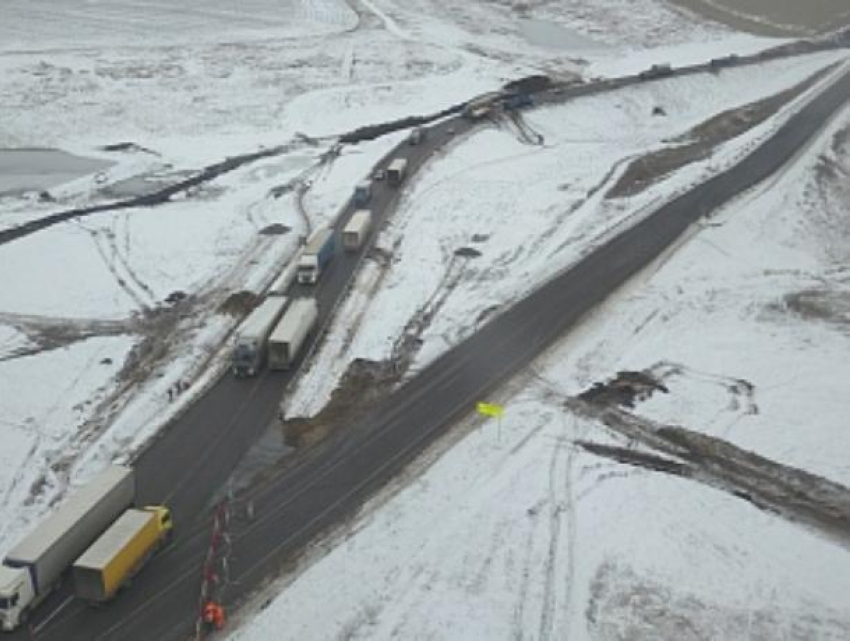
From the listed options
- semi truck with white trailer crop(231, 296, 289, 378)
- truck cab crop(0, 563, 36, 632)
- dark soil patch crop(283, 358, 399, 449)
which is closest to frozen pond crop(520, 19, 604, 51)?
semi truck with white trailer crop(231, 296, 289, 378)

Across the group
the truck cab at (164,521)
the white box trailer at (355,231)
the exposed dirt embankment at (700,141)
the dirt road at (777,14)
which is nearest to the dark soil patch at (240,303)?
the white box trailer at (355,231)

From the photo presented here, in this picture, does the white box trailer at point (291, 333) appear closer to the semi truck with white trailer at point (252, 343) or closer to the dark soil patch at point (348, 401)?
the semi truck with white trailer at point (252, 343)

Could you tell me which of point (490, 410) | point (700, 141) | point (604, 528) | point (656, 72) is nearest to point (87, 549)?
point (490, 410)

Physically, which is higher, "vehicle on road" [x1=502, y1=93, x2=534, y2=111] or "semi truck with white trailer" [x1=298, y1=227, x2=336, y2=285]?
"vehicle on road" [x1=502, y1=93, x2=534, y2=111]

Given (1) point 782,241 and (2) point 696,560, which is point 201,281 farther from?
(1) point 782,241

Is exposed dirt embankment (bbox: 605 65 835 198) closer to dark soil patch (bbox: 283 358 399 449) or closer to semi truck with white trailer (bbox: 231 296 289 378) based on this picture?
dark soil patch (bbox: 283 358 399 449)

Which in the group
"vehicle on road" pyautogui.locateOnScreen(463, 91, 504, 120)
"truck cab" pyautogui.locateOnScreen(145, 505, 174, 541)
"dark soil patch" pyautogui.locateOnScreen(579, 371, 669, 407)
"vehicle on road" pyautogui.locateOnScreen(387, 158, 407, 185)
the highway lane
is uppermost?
"vehicle on road" pyautogui.locateOnScreen(463, 91, 504, 120)

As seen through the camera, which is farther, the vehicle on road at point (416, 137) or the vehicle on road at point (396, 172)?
the vehicle on road at point (416, 137)
